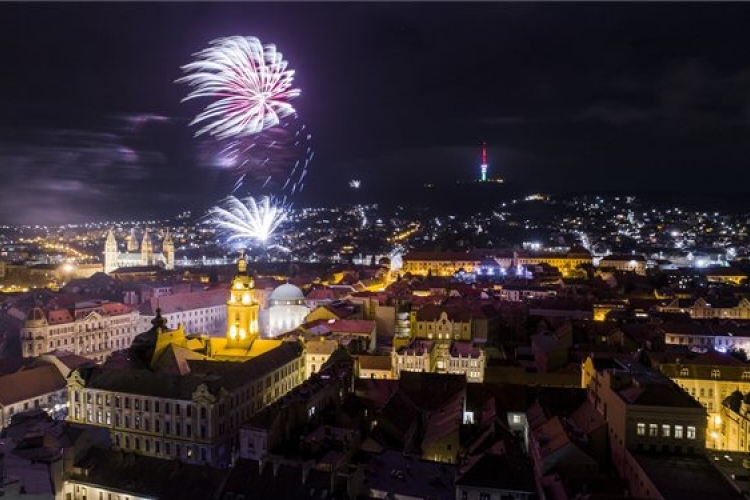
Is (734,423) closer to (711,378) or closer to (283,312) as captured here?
(711,378)

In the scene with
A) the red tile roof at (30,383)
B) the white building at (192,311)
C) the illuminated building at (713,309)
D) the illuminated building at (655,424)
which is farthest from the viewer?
the white building at (192,311)

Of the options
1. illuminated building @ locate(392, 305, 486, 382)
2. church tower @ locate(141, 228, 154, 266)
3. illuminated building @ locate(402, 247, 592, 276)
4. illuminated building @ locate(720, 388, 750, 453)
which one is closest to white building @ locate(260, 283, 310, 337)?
illuminated building @ locate(392, 305, 486, 382)

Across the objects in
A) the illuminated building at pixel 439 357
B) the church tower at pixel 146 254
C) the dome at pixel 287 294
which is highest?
the church tower at pixel 146 254

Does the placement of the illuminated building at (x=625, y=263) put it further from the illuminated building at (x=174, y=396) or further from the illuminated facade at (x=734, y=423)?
the illuminated building at (x=174, y=396)

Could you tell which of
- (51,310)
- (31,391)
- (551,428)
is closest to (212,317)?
(51,310)

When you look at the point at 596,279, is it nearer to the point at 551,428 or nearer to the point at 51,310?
the point at 551,428

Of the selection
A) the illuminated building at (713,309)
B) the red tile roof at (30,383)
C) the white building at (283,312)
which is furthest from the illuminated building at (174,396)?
the illuminated building at (713,309)

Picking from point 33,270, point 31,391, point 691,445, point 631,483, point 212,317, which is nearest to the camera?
point 631,483

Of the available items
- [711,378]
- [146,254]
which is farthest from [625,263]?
[146,254]
